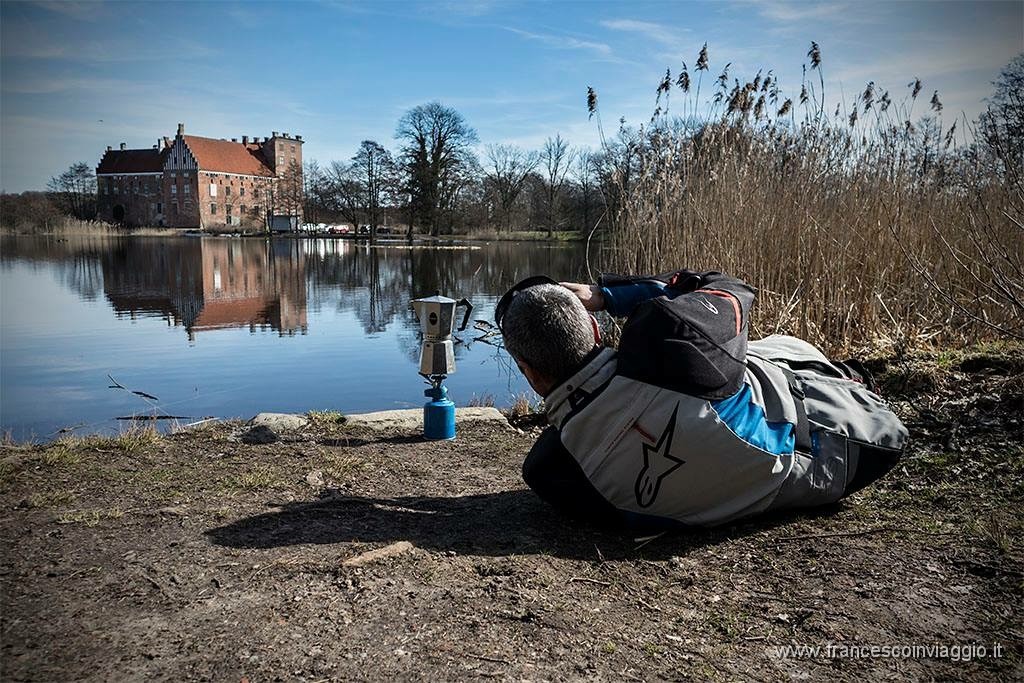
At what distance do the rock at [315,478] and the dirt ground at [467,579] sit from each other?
0.9 inches

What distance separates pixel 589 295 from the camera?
10.3 feet

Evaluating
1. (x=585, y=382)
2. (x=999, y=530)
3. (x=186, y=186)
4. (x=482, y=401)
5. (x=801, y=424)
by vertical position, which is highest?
(x=186, y=186)

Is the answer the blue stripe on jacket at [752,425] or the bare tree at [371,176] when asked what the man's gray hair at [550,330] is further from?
the bare tree at [371,176]

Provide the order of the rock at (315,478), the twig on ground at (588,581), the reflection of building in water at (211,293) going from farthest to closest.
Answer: the reflection of building in water at (211,293), the rock at (315,478), the twig on ground at (588,581)

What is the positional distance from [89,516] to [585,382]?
2.14 meters

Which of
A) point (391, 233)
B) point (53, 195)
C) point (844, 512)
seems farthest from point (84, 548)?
point (53, 195)

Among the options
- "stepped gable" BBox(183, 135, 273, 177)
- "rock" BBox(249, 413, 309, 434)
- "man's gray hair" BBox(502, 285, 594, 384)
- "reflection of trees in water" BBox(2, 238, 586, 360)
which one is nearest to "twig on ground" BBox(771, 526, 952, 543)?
"man's gray hair" BBox(502, 285, 594, 384)

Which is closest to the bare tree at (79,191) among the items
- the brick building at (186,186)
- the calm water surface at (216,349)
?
the brick building at (186,186)

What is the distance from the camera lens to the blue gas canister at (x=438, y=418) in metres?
4.58

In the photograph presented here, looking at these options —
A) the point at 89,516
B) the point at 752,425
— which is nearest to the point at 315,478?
the point at 89,516

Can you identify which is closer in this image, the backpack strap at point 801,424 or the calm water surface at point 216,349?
the backpack strap at point 801,424

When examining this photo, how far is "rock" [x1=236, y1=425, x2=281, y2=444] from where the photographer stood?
14.5 ft

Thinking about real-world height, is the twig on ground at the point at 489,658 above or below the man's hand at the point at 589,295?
below

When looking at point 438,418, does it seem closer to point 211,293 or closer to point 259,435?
point 259,435
